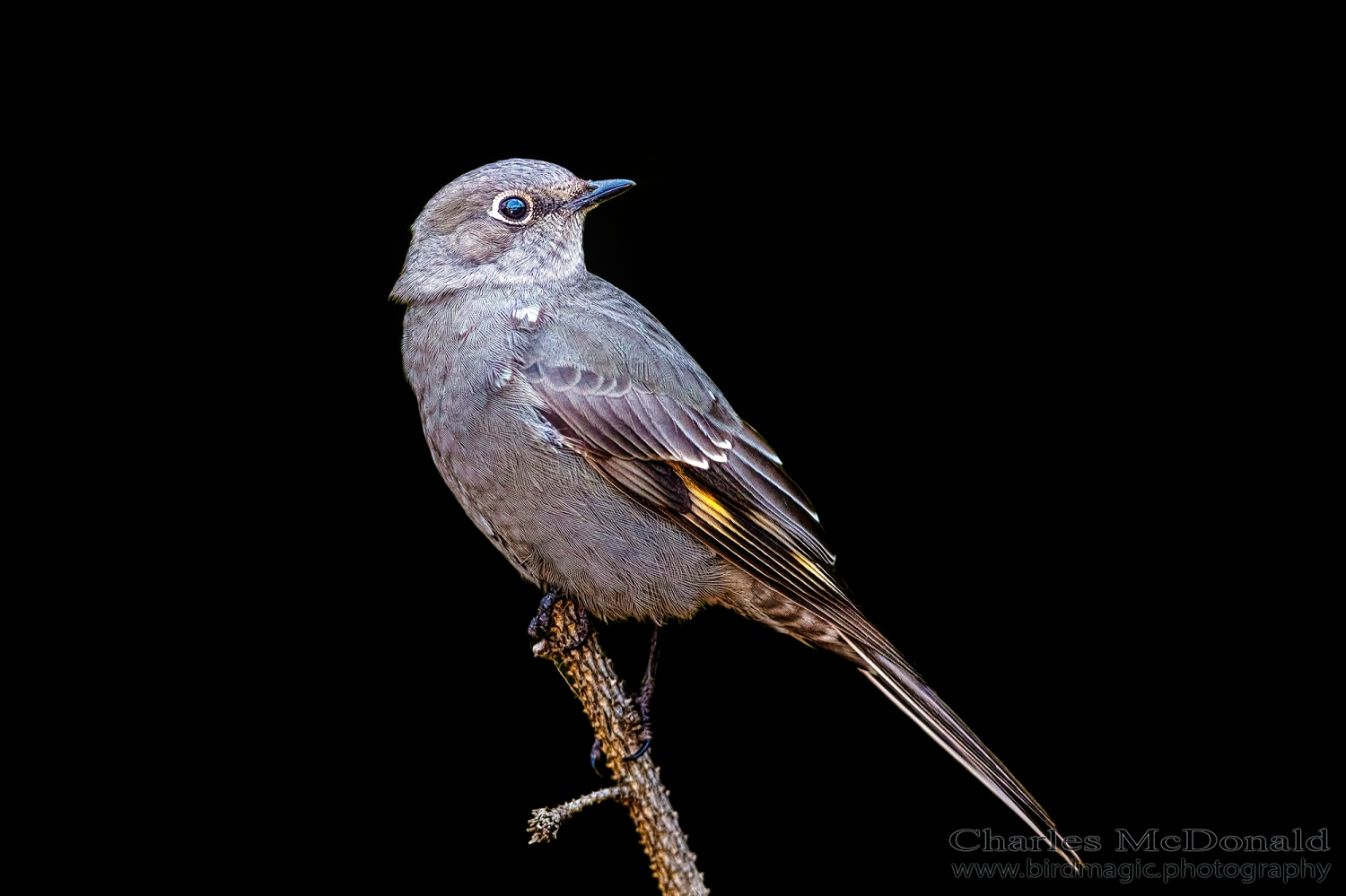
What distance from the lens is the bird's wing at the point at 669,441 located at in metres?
2.94

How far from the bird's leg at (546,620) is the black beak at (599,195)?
3.99ft

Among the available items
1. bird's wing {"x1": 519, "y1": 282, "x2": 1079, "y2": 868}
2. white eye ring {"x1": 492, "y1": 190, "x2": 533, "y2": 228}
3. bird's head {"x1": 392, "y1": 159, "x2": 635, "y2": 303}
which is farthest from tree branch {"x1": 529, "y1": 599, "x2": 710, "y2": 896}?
white eye ring {"x1": 492, "y1": 190, "x2": 533, "y2": 228}

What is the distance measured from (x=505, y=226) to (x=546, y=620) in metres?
1.22

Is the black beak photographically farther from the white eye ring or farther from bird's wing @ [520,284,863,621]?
bird's wing @ [520,284,863,621]

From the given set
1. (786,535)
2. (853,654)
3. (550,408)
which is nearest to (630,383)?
(550,408)

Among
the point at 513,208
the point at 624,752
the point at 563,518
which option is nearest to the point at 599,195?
the point at 513,208

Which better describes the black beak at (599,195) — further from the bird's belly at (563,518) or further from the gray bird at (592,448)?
the bird's belly at (563,518)

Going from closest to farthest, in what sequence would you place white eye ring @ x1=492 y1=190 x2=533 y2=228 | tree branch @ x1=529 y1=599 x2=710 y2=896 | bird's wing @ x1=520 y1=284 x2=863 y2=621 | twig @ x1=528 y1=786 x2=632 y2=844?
twig @ x1=528 y1=786 x2=632 y2=844 → tree branch @ x1=529 y1=599 x2=710 y2=896 → bird's wing @ x1=520 y1=284 x2=863 y2=621 → white eye ring @ x1=492 y1=190 x2=533 y2=228

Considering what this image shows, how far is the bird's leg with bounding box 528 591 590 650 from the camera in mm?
2941

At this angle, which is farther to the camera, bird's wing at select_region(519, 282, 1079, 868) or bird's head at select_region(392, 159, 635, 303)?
bird's head at select_region(392, 159, 635, 303)

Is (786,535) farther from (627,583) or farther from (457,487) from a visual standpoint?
(457,487)

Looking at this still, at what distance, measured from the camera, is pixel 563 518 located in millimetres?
2889

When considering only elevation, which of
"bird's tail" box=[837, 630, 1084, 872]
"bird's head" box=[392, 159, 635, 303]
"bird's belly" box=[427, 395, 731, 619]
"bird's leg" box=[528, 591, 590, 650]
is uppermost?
"bird's head" box=[392, 159, 635, 303]

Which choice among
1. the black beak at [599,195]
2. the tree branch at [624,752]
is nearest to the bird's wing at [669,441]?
the black beak at [599,195]
